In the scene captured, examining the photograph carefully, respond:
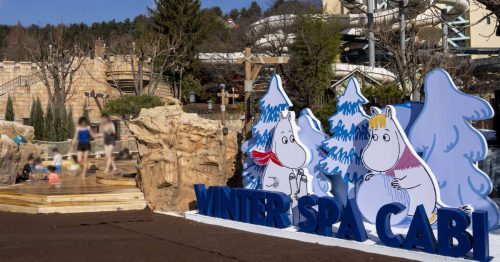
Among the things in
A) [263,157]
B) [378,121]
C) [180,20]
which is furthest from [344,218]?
[180,20]

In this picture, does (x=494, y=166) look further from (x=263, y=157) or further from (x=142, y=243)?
(x=142, y=243)

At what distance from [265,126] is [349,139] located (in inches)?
103

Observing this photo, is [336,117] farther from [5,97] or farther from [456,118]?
[5,97]

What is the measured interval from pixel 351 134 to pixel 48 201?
27.4 ft

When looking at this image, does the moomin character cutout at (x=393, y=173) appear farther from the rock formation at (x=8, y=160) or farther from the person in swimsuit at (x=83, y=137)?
the rock formation at (x=8, y=160)

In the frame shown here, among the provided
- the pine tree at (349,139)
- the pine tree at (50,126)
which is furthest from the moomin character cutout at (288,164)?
the pine tree at (50,126)

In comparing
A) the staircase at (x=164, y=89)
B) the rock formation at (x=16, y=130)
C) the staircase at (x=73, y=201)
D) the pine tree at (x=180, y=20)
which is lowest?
the staircase at (x=73, y=201)

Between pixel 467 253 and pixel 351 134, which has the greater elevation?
pixel 351 134

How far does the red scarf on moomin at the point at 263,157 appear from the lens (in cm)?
1391

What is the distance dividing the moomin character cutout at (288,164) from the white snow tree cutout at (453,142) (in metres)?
2.45

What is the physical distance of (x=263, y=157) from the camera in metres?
14.4

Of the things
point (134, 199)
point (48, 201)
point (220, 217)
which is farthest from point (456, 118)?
point (48, 201)

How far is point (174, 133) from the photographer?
16.0 meters

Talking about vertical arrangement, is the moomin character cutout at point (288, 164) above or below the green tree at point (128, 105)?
below
